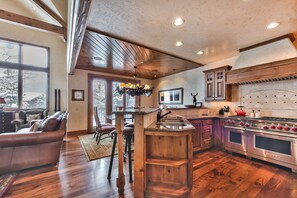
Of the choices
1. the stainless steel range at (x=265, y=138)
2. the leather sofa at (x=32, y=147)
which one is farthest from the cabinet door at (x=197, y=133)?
the leather sofa at (x=32, y=147)

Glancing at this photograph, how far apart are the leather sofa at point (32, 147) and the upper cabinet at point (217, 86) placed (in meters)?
3.95

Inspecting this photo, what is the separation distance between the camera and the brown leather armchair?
4336 millimetres

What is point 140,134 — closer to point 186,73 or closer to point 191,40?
point 191,40

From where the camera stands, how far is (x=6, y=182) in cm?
204

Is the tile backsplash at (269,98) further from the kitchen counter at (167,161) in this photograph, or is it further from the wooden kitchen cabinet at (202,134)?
the kitchen counter at (167,161)

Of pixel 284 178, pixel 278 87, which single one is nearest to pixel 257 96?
pixel 278 87

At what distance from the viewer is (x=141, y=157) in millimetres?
1682

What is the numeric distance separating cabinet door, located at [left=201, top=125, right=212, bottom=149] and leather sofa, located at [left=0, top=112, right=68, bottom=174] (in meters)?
3.20

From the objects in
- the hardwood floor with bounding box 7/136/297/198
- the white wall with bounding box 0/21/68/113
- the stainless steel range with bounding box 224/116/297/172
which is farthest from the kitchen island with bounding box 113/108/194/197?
the white wall with bounding box 0/21/68/113

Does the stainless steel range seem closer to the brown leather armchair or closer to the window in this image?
the brown leather armchair

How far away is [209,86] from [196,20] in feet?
8.00

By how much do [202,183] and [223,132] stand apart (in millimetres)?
1848

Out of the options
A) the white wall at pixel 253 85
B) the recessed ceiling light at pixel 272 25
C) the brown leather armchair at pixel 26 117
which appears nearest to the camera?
the recessed ceiling light at pixel 272 25

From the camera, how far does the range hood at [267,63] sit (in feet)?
8.59
